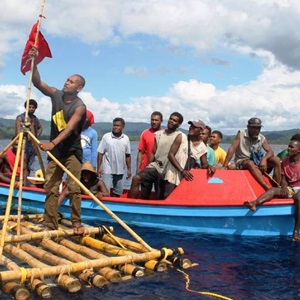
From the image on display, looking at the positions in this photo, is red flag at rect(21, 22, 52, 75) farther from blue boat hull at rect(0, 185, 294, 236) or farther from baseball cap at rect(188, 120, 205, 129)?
blue boat hull at rect(0, 185, 294, 236)

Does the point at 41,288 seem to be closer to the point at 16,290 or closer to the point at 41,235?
the point at 16,290

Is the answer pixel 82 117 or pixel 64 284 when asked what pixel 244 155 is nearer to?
pixel 82 117

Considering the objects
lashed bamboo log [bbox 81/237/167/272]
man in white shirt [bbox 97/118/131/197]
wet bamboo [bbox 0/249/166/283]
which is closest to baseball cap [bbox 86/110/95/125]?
man in white shirt [bbox 97/118/131/197]

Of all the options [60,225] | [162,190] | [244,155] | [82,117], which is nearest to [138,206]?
[162,190]

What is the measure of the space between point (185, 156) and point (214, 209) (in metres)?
1.28

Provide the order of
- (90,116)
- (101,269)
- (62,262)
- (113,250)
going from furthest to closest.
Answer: (90,116) → (113,250) → (101,269) → (62,262)

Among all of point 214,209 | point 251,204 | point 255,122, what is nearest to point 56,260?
point 214,209

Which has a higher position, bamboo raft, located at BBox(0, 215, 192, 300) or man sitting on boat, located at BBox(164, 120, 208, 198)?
man sitting on boat, located at BBox(164, 120, 208, 198)

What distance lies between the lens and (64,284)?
5594mm

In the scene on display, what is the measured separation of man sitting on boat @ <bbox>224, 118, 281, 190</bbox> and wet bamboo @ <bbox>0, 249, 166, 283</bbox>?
3477mm

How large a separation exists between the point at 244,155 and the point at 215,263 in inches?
121

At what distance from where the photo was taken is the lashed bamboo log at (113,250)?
646 cm

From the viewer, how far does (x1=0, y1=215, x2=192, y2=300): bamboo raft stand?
18.1 ft

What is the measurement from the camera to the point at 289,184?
9227 millimetres
